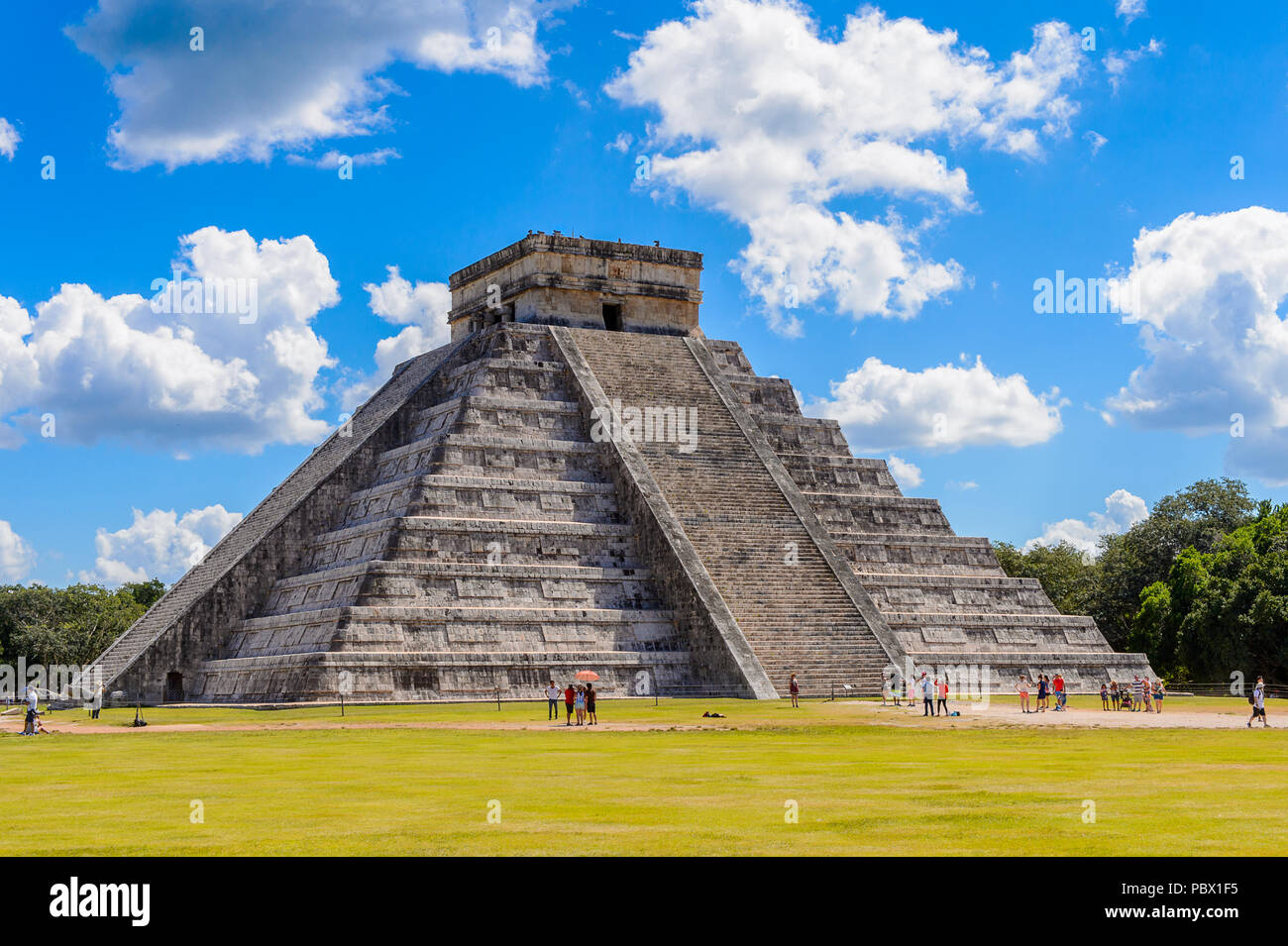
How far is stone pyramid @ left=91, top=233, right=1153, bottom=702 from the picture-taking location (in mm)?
37875

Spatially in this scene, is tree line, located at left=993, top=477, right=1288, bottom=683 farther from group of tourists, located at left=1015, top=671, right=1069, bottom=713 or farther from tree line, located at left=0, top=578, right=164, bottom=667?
tree line, located at left=0, top=578, right=164, bottom=667

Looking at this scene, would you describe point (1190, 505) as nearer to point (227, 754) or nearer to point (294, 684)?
point (294, 684)

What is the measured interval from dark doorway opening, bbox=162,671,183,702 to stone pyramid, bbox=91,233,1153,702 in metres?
0.06

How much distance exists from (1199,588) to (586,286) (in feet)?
84.5

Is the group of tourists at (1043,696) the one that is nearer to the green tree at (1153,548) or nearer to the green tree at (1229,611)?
the green tree at (1229,611)

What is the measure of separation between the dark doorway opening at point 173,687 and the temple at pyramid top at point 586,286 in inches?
685

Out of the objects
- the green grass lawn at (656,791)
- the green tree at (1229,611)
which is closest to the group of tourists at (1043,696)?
the green grass lawn at (656,791)

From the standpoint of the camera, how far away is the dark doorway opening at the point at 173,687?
135ft

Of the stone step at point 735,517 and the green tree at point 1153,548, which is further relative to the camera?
the green tree at point 1153,548

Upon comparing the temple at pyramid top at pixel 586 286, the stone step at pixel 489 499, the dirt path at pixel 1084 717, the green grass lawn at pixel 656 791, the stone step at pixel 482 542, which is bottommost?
the dirt path at pixel 1084 717

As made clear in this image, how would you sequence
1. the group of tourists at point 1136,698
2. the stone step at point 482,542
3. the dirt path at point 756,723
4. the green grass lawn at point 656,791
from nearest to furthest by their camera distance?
the green grass lawn at point 656,791, the dirt path at point 756,723, the group of tourists at point 1136,698, the stone step at point 482,542

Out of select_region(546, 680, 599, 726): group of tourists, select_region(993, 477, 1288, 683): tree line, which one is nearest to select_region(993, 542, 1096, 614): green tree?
select_region(993, 477, 1288, 683): tree line

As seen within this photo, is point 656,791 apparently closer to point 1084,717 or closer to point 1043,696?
point 1084,717

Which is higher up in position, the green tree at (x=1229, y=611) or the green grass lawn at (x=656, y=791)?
the green tree at (x=1229, y=611)
